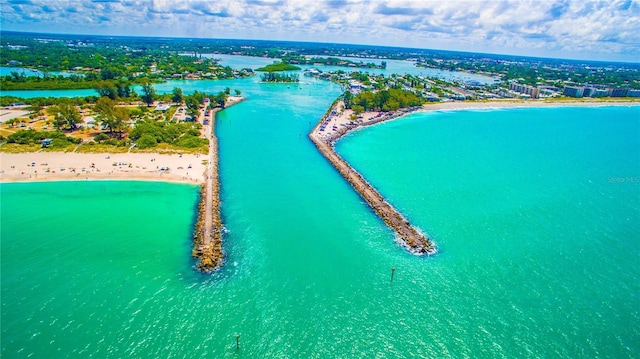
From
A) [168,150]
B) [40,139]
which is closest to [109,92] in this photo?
[40,139]

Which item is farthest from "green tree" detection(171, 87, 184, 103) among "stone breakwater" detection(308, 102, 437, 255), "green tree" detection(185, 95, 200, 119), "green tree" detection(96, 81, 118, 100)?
"stone breakwater" detection(308, 102, 437, 255)

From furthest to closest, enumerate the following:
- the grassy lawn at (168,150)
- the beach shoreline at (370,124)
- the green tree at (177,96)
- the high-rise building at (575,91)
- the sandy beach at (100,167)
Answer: the high-rise building at (575,91), the green tree at (177,96), the grassy lawn at (168,150), the sandy beach at (100,167), the beach shoreline at (370,124)

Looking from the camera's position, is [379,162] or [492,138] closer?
[379,162]

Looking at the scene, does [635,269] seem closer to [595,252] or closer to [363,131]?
[595,252]

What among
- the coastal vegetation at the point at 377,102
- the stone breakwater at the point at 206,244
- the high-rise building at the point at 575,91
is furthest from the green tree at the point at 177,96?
the high-rise building at the point at 575,91

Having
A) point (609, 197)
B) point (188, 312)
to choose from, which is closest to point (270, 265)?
point (188, 312)

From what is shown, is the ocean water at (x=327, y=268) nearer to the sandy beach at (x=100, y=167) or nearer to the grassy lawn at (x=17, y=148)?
the sandy beach at (x=100, y=167)

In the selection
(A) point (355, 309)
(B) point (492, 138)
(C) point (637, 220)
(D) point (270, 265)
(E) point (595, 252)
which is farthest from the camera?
(B) point (492, 138)
